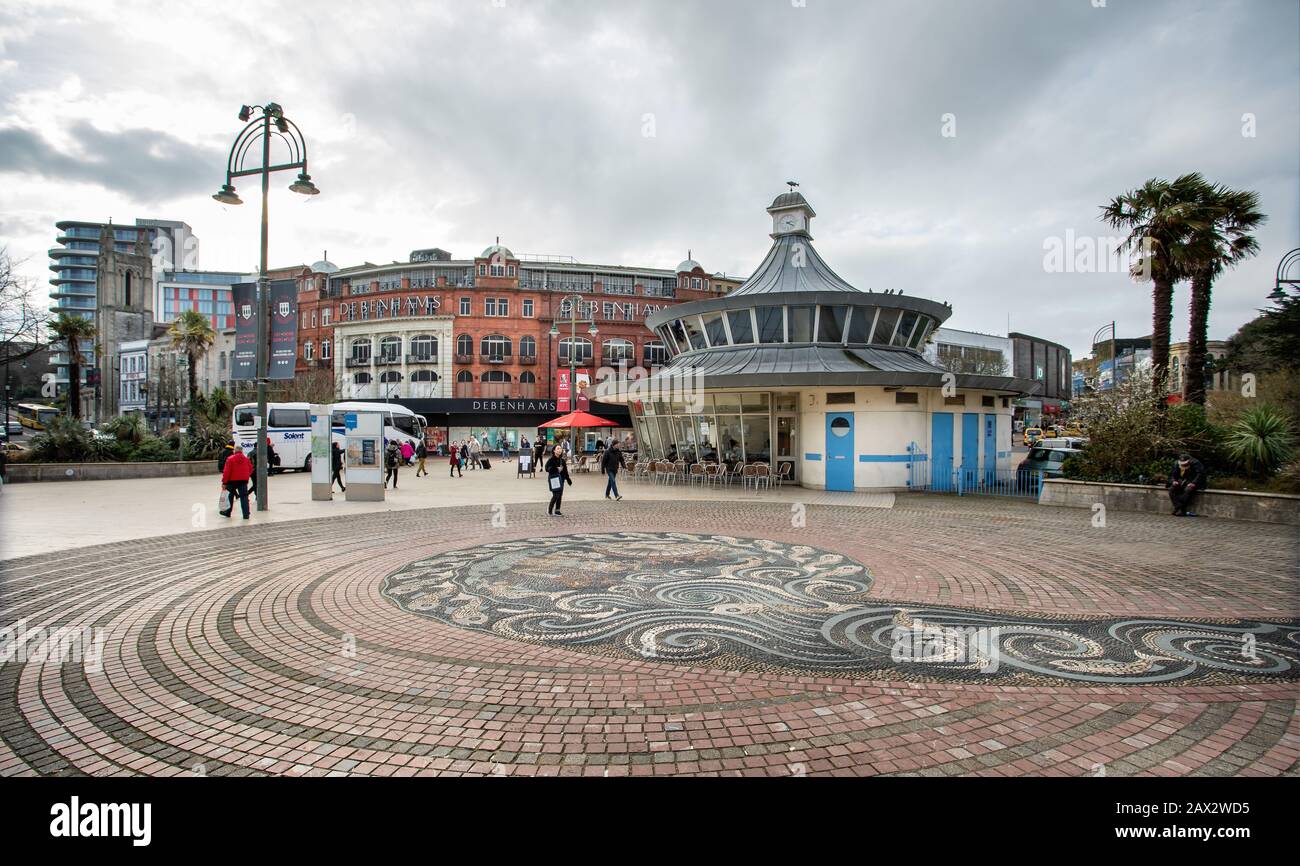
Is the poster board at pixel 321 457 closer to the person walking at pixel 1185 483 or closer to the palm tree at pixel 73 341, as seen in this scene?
the person walking at pixel 1185 483

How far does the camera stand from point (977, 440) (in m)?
22.6

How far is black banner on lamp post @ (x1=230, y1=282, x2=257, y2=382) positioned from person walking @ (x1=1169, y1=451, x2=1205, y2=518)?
2202 centimetres

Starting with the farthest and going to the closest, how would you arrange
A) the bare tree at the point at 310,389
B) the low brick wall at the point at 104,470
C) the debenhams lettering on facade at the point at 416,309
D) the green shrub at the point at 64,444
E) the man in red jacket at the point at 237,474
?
1. the debenhams lettering on facade at the point at 416,309
2. the bare tree at the point at 310,389
3. the green shrub at the point at 64,444
4. the low brick wall at the point at 104,470
5. the man in red jacket at the point at 237,474

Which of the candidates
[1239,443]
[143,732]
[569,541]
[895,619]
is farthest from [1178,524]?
[143,732]

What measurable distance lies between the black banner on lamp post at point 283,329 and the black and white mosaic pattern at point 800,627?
8.64 m

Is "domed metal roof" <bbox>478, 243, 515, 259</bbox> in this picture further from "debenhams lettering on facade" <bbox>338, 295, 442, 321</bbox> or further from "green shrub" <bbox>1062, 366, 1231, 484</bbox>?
"green shrub" <bbox>1062, 366, 1231, 484</bbox>

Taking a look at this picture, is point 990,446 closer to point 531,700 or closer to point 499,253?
point 531,700

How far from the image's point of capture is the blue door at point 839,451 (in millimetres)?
20891

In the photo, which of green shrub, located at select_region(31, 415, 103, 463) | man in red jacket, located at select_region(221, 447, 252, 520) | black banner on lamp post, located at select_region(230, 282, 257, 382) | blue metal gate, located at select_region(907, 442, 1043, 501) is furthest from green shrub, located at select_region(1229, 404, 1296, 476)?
green shrub, located at select_region(31, 415, 103, 463)

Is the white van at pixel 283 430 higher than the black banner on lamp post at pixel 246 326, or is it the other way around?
the black banner on lamp post at pixel 246 326

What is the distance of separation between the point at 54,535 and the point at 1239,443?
25.2 meters

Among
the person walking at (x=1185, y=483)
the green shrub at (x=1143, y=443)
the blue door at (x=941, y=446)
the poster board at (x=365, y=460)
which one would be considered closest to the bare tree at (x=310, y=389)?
the poster board at (x=365, y=460)
